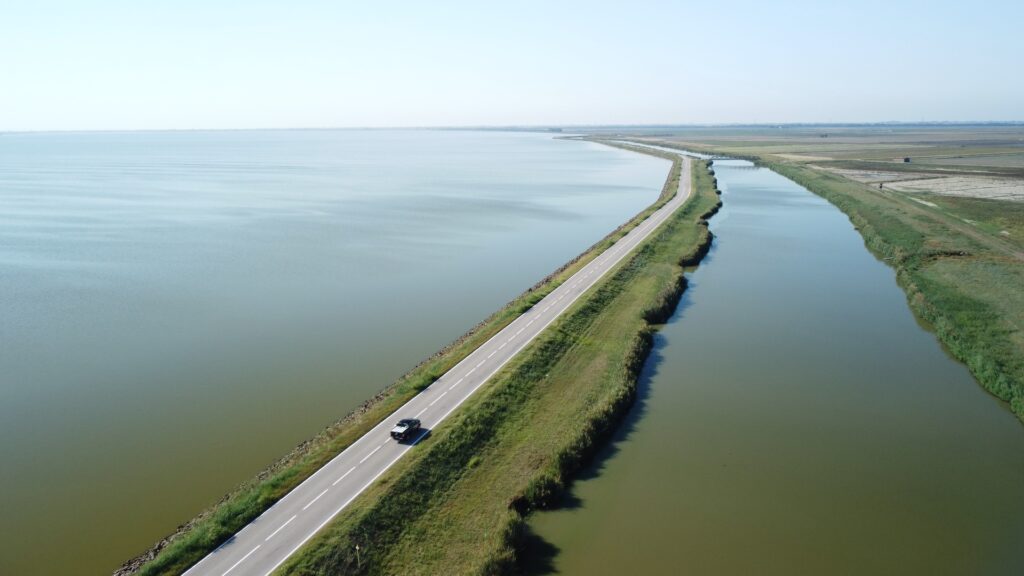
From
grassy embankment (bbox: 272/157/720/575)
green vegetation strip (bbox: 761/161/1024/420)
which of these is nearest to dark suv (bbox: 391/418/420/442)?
grassy embankment (bbox: 272/157/720/575)

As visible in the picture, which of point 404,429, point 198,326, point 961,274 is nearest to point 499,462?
point 404,429

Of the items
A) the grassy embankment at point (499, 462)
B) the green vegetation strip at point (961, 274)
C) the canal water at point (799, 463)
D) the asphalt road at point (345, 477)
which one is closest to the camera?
the asphalt road at point (345, 477)

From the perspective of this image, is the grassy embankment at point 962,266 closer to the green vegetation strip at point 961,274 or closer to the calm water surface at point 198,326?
the green vegetation strip at point 961,274

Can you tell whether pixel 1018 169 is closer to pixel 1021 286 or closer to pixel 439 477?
pixel 1021 286

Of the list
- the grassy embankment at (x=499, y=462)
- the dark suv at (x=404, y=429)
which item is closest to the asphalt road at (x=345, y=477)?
the dark suv at (x=404, y=429)

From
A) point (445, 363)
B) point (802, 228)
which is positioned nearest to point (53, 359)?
point (445, 363)

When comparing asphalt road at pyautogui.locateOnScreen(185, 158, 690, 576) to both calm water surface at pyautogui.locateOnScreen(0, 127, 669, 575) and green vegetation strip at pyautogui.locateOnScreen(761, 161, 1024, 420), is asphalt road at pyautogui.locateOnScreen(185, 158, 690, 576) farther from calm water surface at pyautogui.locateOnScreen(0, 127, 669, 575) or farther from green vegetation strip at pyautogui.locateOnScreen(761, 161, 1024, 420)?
green vegetation strip at pyautogui.locateOnScreen(761, 161, 1024, 420)
